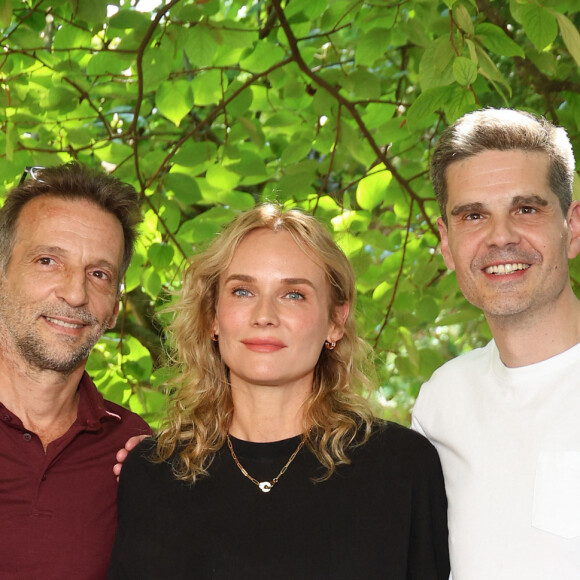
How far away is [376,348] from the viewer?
400 cm

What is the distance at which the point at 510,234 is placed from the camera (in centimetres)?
242

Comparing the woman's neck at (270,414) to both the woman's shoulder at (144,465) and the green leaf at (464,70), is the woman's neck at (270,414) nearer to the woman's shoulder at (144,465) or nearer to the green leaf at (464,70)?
the woman's shoulder at (144,465)

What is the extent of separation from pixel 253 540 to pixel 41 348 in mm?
823

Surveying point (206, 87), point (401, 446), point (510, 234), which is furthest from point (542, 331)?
point (206, 87)

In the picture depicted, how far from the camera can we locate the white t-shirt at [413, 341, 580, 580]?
2.23 m

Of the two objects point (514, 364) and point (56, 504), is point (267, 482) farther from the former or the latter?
point (514, 364)

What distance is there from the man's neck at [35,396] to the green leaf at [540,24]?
1.58m

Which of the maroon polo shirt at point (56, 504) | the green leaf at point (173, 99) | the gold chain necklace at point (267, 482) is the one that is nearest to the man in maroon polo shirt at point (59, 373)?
the maroon polo shirt at point (56, 504)

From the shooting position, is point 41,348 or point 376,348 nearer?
point 41,348

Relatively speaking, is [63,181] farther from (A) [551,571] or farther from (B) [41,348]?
(A) [551,571]

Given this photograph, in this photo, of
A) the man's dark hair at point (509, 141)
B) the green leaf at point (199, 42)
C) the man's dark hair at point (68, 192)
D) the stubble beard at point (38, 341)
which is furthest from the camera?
the green leaf at point (199, 42)

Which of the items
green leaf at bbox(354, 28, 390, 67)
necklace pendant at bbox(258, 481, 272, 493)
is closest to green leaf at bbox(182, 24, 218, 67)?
green leaf at bbox(354, 28, 390, 67)

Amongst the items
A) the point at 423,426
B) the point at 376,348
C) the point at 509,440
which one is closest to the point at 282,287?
the point at 423,426

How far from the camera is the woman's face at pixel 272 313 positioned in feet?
8.55
